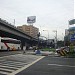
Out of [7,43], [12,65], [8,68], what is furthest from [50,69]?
[7,43]

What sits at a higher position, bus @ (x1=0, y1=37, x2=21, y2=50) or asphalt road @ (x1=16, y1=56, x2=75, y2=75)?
bus @ (x1=0, y1=37, x2=21, y2=50)

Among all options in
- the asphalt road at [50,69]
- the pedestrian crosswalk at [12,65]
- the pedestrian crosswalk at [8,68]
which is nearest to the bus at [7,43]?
the pedestrian crosswalk at [12,65]

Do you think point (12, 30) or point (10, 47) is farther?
point (12, 30)

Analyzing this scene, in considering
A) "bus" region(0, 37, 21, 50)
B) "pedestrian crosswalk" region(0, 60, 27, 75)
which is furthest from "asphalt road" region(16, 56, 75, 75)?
"bus" region(0, 37, 21, 50)

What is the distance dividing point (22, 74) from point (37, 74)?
871mm

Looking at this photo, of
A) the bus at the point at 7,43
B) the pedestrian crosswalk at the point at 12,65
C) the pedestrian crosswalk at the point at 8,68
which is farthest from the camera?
the bus at the point at 7,43

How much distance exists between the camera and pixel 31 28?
568 feet

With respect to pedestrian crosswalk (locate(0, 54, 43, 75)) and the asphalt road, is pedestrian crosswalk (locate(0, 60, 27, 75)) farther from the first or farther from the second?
the asphalt road

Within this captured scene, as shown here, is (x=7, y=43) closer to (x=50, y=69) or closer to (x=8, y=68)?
(x=8, y=68)

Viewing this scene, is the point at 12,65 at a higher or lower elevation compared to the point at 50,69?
higher

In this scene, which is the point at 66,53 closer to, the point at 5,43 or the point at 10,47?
the point at 5,43

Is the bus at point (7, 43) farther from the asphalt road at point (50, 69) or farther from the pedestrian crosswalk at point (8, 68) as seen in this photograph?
the asphalt road at point (50, 69)

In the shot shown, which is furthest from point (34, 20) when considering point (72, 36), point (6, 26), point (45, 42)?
point (72, 36)

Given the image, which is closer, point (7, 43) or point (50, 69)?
point (50, 69)
